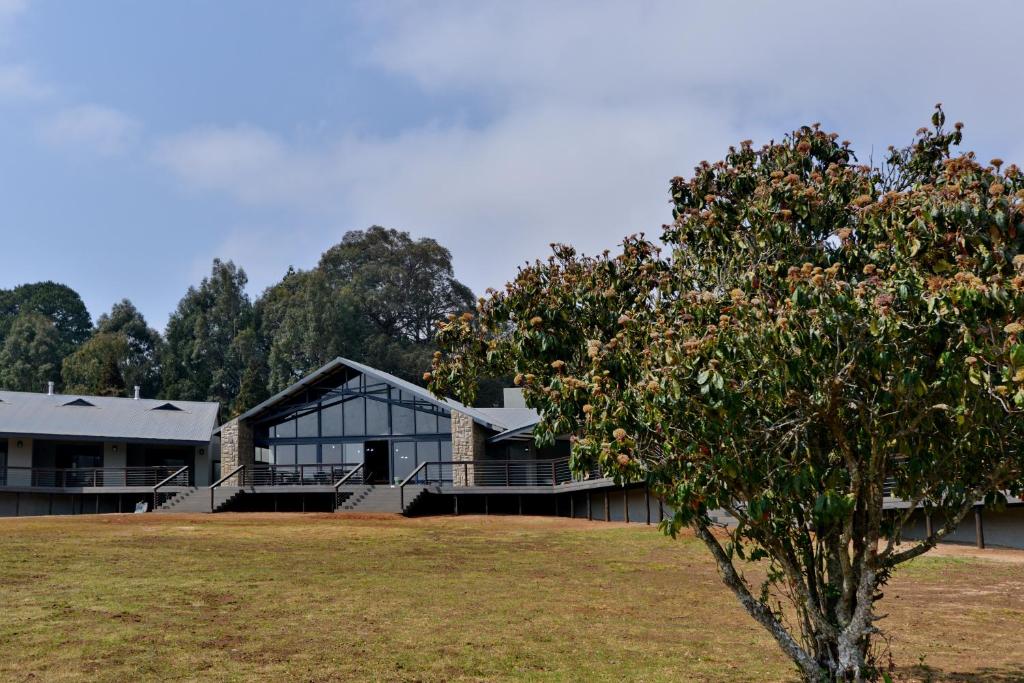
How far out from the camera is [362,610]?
44.4 ft

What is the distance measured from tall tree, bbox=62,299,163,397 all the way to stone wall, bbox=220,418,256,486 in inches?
752

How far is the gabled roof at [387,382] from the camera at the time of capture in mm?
35250

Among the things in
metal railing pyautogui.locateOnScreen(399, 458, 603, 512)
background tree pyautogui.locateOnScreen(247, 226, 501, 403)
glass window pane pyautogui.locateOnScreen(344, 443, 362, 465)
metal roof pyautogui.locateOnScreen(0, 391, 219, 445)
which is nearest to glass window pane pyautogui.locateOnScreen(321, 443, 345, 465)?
glass window pane pyautogui.locateOnScreen(344, 443, 362, 465)

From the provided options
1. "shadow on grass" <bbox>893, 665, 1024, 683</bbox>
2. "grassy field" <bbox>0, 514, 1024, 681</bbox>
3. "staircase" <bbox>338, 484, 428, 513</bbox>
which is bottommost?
"shadow on grass" <bbox>893, 665, 1024, 683</bbox>

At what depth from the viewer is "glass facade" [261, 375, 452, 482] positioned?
36.3 m

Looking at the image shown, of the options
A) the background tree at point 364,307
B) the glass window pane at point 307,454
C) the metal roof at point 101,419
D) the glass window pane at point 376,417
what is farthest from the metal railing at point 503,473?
the background tree at point 364,307

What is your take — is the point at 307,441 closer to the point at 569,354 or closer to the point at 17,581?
the point at 17,581

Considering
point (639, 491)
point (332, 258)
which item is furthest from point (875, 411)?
point (332, 258)

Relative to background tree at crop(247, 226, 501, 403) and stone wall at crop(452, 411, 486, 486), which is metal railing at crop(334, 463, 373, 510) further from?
background tree at crop(247, 226, 501, 403)

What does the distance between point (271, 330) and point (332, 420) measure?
110 ft

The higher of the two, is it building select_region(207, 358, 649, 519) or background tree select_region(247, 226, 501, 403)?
background tree select_region(247, 226, 501, 403)

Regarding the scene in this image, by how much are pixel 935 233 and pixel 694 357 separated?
2.14 metres

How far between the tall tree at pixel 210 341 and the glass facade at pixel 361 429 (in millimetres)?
27500

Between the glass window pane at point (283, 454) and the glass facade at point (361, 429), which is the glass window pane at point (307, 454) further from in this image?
the glass window pane at point (283, 454)
